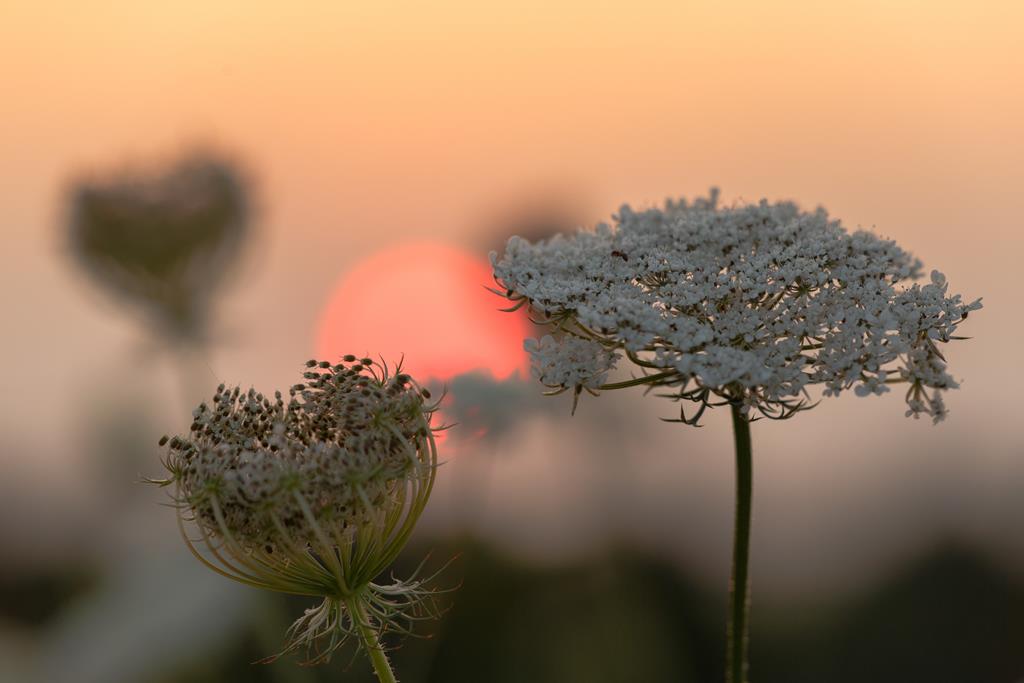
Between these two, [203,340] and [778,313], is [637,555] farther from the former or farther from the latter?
[778,313]

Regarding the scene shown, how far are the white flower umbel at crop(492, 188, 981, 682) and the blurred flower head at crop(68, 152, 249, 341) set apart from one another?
645cm

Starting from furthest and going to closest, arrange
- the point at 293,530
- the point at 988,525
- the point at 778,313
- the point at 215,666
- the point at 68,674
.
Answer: the point at 988,525, the point at 68,674, the point at 215,666, the point at 778,313, the point at 293,530

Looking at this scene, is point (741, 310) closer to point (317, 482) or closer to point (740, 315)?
point (740, 315)

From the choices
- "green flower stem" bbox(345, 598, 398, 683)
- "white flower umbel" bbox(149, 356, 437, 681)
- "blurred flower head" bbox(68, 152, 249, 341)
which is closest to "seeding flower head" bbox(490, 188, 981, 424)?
"white flower umbel" bbox(149, 356, 437, 681)

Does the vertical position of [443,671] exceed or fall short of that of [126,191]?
it falls short

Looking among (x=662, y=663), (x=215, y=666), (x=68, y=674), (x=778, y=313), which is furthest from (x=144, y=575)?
(x=778, y=313)

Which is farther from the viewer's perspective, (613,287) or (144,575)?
(144,575)

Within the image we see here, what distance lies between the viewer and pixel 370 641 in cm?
468

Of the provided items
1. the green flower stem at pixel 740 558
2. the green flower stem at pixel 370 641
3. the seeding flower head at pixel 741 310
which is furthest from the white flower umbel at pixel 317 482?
the green flower stem at pixel 740 558

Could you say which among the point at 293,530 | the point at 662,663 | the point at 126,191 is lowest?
the point at 662,663

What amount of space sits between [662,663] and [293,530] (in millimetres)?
7821

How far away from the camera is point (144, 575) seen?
494 inches

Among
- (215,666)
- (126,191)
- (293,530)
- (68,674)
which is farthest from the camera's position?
(126,191)

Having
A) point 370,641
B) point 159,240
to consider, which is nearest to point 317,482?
point 370,641
